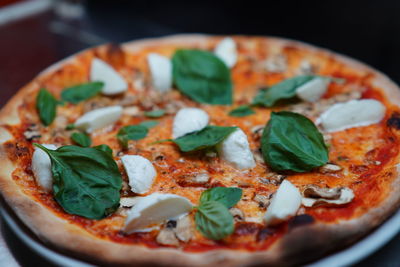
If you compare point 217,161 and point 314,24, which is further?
point 314,24

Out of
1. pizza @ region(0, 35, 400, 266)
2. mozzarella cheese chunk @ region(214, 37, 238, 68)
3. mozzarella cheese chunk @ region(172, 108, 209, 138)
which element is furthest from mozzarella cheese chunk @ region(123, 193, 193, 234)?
mozzarella cheese chunk @ region(214, 37, 238, 68)

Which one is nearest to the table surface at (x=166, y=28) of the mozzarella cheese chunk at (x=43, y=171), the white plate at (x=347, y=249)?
the mozzarella cheese chunk at (x=43, y=171)

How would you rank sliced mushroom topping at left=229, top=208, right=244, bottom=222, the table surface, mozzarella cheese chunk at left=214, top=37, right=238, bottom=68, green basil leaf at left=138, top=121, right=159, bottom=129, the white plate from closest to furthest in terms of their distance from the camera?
the white plate, sliced mushroom topping at left=229, top=208, right=244, bottom=222, green basil leaf at left=138, top=121, right=159, bottom=129, mozzarella cheese chunk at left=214, top=37, right=238, bottom=68, the table surface

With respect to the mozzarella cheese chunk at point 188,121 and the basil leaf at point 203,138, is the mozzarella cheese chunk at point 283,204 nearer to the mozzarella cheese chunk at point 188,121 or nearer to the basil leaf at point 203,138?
the basil leaf at point 203,138

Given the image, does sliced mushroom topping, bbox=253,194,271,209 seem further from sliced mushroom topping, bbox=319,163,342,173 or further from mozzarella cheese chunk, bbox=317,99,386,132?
mozzarella cheese chunk, bbox=317,99,386,132

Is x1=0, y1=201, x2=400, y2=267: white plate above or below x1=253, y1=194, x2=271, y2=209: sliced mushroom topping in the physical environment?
below

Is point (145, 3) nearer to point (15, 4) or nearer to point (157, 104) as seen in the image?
point (15, 4)

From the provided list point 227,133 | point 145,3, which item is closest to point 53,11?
point 145,3
